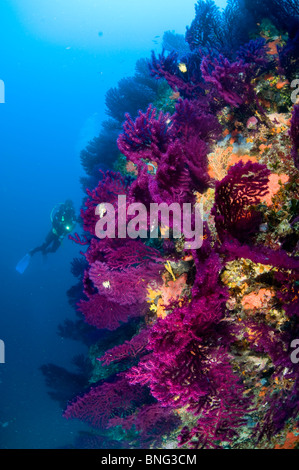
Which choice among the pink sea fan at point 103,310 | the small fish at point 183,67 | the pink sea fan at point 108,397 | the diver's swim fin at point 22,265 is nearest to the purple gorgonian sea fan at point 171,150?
the pink sea fan at point 103,310

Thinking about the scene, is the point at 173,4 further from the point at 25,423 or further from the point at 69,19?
the point at 25,423

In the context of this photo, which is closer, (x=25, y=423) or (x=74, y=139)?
(x=25, y=423)

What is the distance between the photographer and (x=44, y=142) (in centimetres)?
7050

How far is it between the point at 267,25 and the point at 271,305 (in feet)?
19.8

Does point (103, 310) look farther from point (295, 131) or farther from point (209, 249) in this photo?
point (295, 131)

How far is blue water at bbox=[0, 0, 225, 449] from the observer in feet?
61.4

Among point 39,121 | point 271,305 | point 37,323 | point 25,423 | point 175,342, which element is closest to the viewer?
point 175,342

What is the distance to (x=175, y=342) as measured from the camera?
2086 millimetres

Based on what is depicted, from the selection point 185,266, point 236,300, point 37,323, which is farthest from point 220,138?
point 37,323

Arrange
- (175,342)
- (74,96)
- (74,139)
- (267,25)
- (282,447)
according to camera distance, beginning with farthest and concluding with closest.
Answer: (74,96)
(74,139)
(267,25)
(282,447)
(175,342)

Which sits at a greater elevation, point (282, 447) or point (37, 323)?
point (282, 447)

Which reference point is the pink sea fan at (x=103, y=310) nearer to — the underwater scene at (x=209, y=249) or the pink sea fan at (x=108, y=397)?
the underwater scene at (x=209, y=249)

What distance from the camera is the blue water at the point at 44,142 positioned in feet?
61.4

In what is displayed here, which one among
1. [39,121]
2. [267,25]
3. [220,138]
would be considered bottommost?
[220,138]
